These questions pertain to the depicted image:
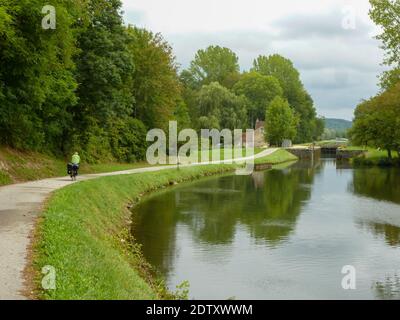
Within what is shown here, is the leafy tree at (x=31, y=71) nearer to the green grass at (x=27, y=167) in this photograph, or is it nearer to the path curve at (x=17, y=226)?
the green grass at (x=27, y=167)

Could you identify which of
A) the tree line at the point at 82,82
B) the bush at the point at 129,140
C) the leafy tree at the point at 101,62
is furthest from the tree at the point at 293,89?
the leafy tree at the point at 101,62

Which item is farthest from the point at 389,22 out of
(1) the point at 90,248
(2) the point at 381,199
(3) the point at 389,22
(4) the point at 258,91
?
Result: (4) the point at 258,91

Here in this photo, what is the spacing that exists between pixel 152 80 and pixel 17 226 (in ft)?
125

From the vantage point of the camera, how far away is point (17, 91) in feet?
84.8

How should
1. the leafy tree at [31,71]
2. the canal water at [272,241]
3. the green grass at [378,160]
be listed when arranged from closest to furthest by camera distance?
the canal water at [272,241]
the leafy tree at [31,71]
the green grass at [378,160]

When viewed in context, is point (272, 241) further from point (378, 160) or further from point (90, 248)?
point (378, 160)

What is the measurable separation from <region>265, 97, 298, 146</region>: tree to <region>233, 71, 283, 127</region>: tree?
19.7 metres

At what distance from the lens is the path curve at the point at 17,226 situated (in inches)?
389

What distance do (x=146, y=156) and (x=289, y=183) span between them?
50.1ft

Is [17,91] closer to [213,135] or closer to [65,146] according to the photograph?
[65,146]

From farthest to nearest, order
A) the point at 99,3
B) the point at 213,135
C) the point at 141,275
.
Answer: the point at 213,135 → the point at 99,3 → the point at 141,275

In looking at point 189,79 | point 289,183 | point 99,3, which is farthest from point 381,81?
point 189,79

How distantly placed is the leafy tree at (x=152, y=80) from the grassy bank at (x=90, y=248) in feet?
84.0

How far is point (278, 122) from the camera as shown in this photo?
98.0 metres
